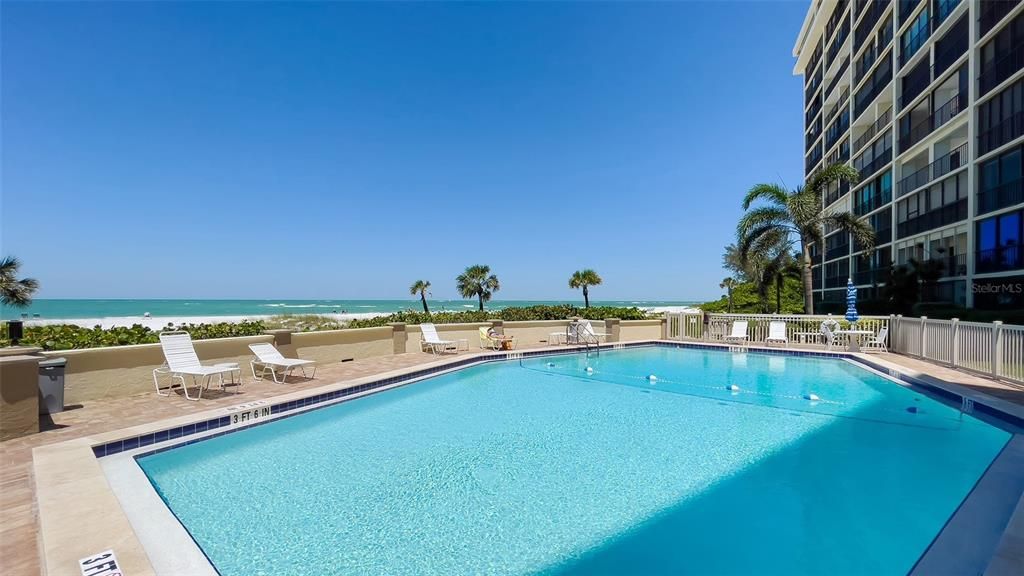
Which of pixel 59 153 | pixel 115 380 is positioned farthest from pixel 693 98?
pixel 59 153

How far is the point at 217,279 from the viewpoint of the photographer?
47594 mm

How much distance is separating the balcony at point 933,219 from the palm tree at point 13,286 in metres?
32.4

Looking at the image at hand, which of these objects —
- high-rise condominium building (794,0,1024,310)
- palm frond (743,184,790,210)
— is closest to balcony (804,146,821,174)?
high-rise condominium building (794,0,1024,310)

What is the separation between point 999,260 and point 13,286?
3170 cm

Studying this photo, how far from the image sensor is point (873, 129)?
22.5m

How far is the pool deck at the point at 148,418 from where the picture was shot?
7.93ft

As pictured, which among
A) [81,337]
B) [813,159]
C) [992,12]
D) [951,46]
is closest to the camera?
[81,337]

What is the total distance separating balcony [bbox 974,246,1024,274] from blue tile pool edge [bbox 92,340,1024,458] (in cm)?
757

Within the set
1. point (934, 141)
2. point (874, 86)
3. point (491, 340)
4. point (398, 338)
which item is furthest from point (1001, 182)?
point (398, 338)

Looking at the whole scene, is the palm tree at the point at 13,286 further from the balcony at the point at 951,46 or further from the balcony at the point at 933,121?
the balcony at the point at 951,46

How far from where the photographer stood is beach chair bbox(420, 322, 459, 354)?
37.8 feet

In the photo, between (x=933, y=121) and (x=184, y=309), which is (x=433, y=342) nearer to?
(x=933, y=121)

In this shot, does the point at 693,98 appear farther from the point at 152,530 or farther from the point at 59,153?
the point at 59,153

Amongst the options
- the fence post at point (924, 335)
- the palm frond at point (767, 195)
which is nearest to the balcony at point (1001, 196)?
the palm frond at point (767, 195)
